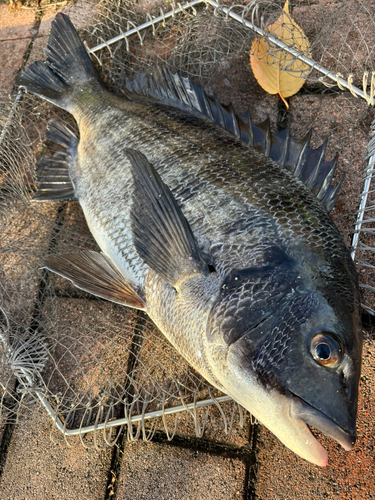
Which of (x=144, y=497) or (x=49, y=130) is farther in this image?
(x=49, y=130)

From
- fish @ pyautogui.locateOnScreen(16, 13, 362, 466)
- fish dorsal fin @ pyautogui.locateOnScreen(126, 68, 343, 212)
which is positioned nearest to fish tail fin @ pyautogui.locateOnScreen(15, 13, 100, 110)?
fish @ pyautogui.locateOnScreen(16, 13, 362, 466)

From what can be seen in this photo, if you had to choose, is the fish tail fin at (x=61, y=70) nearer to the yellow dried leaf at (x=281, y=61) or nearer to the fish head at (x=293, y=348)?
the yellow dried leaf at (x=281, y=61)

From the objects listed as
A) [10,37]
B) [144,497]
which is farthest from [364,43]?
[144,497]

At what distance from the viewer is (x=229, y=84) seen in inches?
96.3

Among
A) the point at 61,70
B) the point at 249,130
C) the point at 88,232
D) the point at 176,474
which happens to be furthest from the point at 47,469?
the point at 61,70

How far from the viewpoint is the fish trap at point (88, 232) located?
186cm

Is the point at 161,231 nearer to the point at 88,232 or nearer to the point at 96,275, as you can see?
the point at 96,275

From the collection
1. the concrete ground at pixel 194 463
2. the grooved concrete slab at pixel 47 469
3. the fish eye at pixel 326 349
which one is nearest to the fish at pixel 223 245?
the fish eye at pixel 326 349

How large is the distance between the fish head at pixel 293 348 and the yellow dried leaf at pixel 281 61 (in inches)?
55.0

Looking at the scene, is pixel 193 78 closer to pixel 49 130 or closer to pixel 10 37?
pixel 49 130

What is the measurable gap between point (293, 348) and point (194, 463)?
97cm

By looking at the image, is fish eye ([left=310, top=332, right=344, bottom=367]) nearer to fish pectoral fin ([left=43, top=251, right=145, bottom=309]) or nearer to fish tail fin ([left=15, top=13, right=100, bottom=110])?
fish pectoral fin ([left=43, top=251, right=145, bottom=309])

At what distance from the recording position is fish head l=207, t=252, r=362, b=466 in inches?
42.3

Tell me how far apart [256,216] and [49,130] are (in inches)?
60.7
